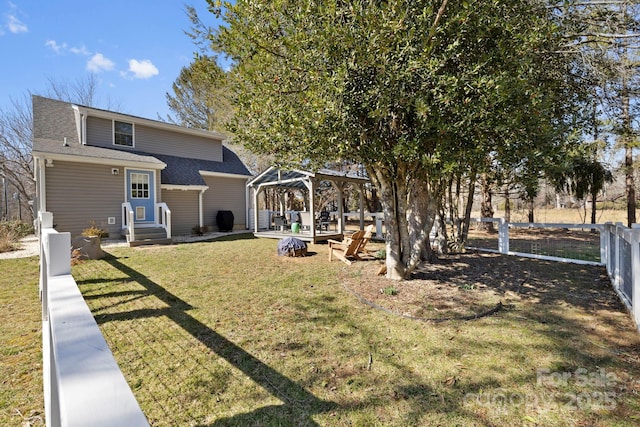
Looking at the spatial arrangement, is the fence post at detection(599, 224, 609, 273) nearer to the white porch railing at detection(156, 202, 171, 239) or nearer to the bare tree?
the white porch railing at detection(156, 202, 171, 239)

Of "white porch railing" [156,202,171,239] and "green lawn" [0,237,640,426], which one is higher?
"white porch railing" [156,202,171,239]

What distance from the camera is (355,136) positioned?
502cm

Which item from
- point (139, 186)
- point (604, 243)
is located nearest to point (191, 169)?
point (139, 186)

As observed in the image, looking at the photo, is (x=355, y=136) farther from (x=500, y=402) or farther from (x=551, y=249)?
(x=551, y=249)

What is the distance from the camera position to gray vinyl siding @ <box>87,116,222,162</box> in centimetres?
1318

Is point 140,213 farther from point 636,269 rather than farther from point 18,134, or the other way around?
point 18,134

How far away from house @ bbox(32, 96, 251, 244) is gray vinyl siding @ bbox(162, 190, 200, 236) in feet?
0.15

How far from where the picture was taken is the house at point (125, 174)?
436 inches

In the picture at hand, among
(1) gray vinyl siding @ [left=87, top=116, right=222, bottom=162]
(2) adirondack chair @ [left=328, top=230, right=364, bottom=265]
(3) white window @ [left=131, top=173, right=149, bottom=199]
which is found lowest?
(2) adirondack chair @ [left=328, top=230, right=364, bottom=265]

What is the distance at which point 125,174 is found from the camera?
12531mm

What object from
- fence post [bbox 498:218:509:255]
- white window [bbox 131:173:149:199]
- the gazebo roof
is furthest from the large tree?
white window [bbox 131:173:149:199]

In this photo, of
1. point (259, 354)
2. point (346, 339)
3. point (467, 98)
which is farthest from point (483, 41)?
point (259, 354)

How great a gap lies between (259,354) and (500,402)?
250cm

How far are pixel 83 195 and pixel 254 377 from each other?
1192cm
